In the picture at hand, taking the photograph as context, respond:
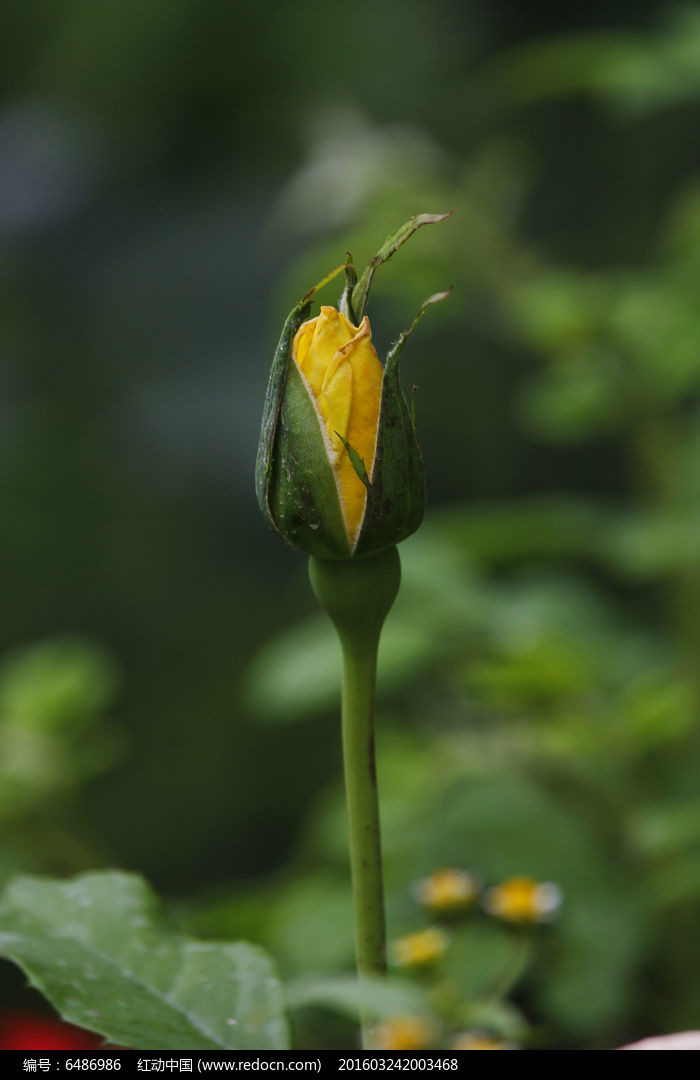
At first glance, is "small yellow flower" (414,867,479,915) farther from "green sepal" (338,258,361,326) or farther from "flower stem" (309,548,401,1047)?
"green sepal" (338,258,361,326)

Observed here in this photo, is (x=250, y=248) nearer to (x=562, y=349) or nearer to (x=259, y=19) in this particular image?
(x=259, y=19)

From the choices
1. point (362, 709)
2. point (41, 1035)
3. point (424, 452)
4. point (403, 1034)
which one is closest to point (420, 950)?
point (403, 1034)

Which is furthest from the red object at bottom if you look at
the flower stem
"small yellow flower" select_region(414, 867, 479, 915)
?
the flower stem

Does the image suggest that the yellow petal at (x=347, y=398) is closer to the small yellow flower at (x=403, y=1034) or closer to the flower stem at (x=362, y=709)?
the flower stem at (x=362, y=709)

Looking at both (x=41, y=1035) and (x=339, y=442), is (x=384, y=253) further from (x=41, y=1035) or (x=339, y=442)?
(x=41, y=1035)
